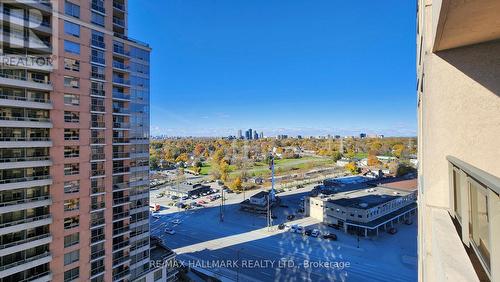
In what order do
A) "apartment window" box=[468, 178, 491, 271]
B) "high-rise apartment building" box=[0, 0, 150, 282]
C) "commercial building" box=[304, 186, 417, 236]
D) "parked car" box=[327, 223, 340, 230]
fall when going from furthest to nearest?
"parked car" box=[327, 223, 340, 230] < "commercial building" box=[304, 186, 417, 236] < "high-rise apartment building" box=[0, 0, 150, 282] < "apartment window" box=[468, 178, 491, 271]

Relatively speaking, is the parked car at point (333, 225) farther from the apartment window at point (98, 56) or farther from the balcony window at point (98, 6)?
the balcony window at point (98, 6)

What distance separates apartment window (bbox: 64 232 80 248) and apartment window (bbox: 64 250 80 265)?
29cm

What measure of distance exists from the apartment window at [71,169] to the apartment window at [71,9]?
4920 mm

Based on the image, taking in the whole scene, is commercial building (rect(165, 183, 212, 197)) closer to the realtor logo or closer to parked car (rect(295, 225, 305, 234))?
parked car (rect(295, 225, 305, 234))

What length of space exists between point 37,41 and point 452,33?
10.1 meters

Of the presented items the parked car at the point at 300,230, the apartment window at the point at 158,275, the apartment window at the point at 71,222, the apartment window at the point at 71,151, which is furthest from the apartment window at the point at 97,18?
the parked car at the point at 300,230

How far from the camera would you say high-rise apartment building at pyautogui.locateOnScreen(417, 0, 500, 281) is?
1.48m

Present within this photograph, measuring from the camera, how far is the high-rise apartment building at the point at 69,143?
24.0ft

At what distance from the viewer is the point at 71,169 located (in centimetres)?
852

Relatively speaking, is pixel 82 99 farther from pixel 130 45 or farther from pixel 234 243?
pixel 234 243

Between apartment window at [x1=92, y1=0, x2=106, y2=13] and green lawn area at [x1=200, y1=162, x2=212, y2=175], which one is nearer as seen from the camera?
apartment window at [x1=92, y1=0, x2=106, y2=13]

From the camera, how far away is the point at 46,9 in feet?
25.8

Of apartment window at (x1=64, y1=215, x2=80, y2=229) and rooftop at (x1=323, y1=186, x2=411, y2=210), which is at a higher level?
apartment window at (x1=64, y1=215, x2=80, y2=229)

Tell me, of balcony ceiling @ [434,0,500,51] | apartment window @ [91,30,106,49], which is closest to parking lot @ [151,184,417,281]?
apartment window @ [91,30,106,49]
